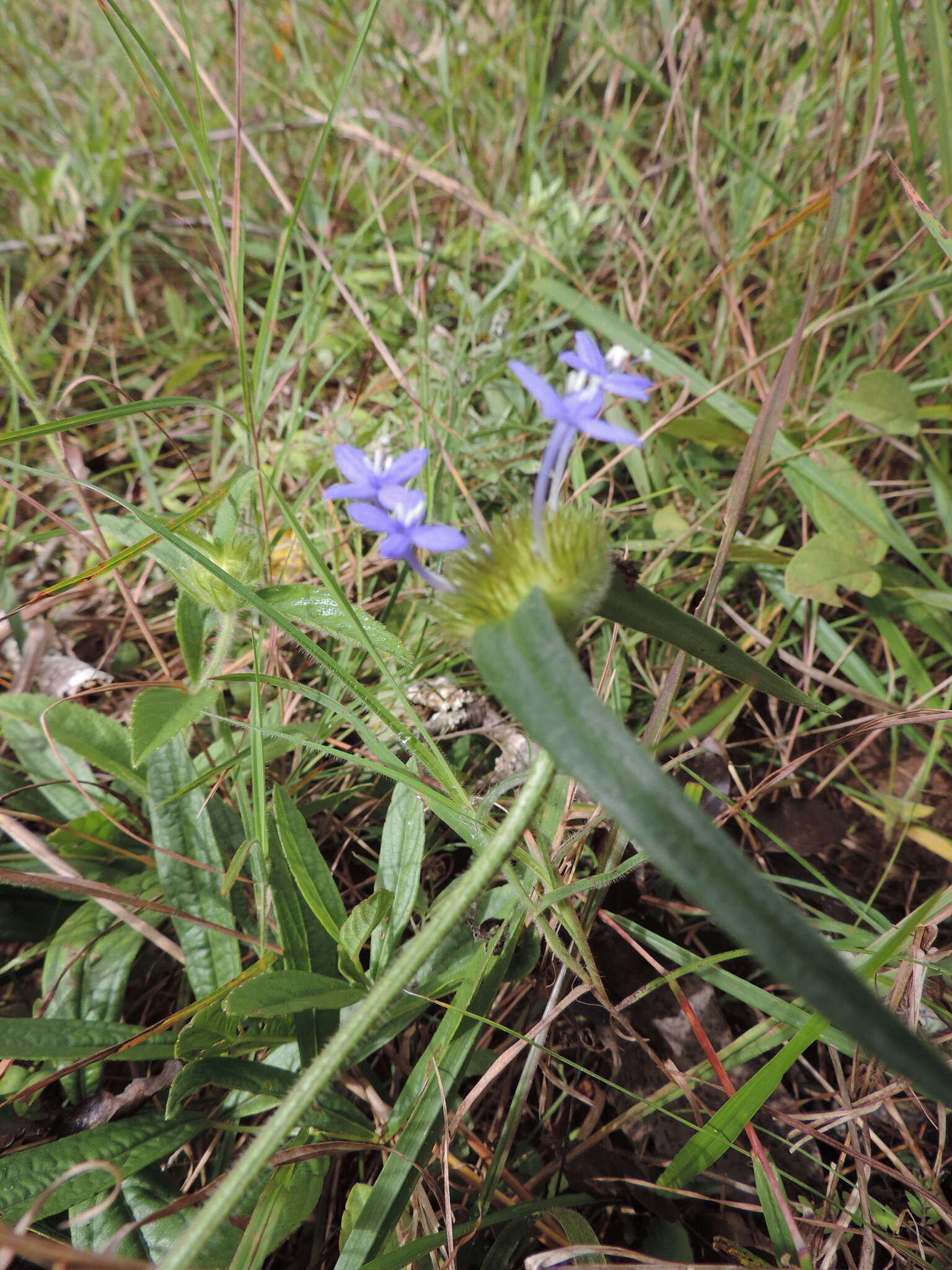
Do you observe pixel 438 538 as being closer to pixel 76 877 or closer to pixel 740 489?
pixel 740 489

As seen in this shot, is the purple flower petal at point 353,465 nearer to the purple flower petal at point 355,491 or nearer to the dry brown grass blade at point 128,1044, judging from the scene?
the purple flower petal at point 355,491

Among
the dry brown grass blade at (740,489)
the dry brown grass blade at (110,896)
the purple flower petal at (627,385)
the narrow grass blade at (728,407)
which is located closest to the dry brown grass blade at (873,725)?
the dry brown grass blade at (740,489)

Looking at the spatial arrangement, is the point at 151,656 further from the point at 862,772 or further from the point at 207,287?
the point at 862,772

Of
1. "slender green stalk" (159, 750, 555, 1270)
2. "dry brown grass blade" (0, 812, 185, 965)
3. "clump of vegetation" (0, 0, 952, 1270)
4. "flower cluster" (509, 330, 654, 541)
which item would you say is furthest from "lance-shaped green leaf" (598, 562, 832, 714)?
"dry brown grass blade" (0, 812, 185, 965)

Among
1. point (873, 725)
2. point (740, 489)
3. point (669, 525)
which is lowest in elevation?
point (873, 725)

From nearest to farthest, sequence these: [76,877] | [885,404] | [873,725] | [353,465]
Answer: [353,465]
[873,725]
[76,877]
[885,404]

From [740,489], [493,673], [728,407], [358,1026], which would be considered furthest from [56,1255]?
[728,407]
